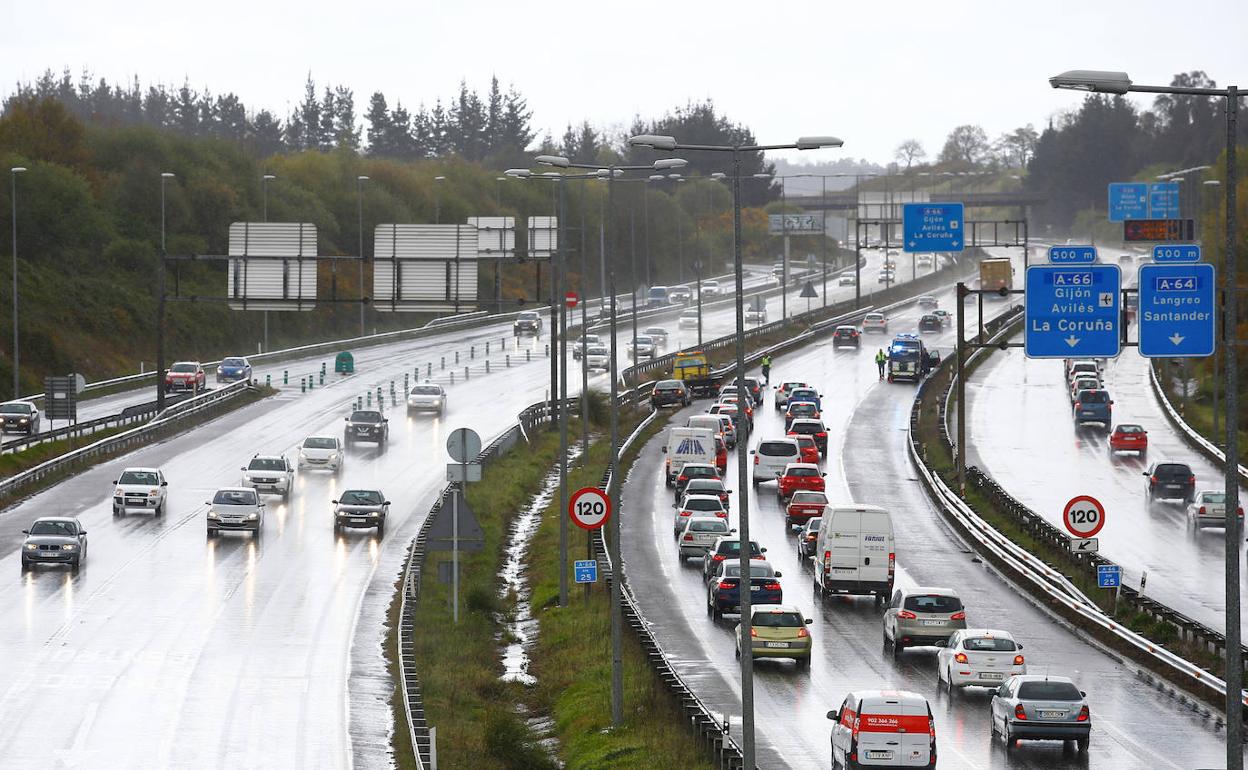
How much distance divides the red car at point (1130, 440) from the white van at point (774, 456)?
1735 cm

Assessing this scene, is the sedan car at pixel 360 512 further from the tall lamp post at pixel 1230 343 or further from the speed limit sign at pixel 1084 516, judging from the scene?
the tall lamp post at pixel 1230 343

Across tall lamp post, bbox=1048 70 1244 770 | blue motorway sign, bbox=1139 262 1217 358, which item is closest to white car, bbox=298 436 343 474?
blue motorway sign, bbox=1139 262 1217 358

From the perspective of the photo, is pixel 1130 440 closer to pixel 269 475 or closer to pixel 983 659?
pixel 269 475

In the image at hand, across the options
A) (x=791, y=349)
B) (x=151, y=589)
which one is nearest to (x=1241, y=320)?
(x=791, y=349)

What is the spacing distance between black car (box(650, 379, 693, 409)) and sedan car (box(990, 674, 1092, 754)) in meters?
64.0

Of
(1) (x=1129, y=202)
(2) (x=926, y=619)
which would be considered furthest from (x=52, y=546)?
(1) (x=1129, y=202)

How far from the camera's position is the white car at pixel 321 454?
A: 6850cm

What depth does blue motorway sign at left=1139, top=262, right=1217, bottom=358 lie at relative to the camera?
93.4ft

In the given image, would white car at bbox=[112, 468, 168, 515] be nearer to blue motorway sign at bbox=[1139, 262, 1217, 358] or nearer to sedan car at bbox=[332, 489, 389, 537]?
sedan car at bbox=[332, 489, 389, 537]

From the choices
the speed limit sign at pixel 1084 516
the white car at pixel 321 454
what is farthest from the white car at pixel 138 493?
the speed limit sign at pixel 1084 516

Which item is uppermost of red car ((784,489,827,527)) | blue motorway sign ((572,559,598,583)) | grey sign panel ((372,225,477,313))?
grey sign panel ((372,225,477,313))

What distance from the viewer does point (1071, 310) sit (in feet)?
131

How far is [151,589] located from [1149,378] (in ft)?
240

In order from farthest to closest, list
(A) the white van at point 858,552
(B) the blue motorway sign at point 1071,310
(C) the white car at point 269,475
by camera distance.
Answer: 1. (C) the white car at point 269,475
2. (A) the white van at point 858,552
3. (B) the blue motorway sign at point 1071,310
